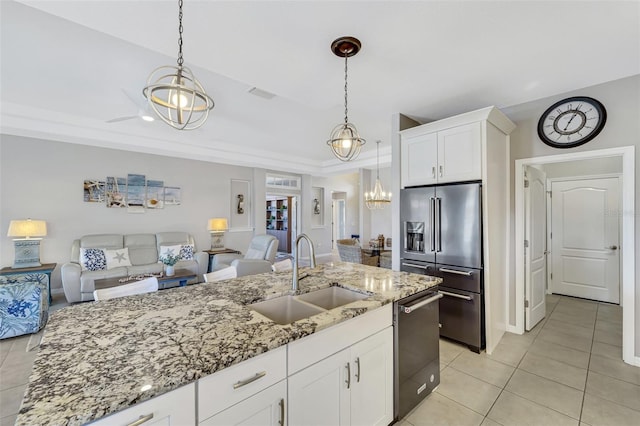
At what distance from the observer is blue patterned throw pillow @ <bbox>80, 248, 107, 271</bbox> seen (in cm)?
434

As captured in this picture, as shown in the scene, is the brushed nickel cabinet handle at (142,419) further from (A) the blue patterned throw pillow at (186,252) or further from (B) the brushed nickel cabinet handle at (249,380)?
(A) the blue patterned throw pillow at (186,252)

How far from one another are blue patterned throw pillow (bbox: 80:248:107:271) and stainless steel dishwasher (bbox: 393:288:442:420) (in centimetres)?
494

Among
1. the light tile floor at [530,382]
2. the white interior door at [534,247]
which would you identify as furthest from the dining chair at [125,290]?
the white interior door at [534,247]

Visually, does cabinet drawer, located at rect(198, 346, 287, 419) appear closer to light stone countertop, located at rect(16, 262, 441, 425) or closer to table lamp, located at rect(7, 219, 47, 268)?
light stone countertop, located at rect(16, 262, 441, 425)

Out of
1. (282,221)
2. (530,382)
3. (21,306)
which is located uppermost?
(282,221)

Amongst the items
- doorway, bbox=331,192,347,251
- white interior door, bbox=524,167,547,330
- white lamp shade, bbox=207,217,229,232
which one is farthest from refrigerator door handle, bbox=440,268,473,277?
doorway, bbox=331,192,347,251

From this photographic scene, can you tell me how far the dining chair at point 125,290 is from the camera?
68.9 inches

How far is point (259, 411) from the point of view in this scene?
1062 millimetres

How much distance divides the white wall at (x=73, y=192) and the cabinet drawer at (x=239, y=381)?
17.7 ft

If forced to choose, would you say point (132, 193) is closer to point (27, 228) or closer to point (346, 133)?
point (27, 228)

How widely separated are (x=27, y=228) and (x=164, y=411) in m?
5.01

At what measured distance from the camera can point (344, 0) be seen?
1.64 meters

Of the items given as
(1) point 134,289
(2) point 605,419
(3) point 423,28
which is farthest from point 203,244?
(2) point 605,419

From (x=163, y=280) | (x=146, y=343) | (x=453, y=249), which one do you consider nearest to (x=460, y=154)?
(x=453, y=249)
